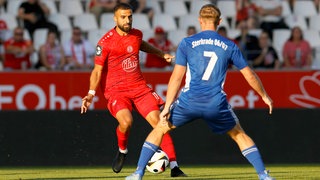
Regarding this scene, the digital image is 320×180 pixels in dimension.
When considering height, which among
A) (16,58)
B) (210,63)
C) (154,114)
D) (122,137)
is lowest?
(16,58)

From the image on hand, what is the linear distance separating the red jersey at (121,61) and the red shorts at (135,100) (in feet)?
0.19

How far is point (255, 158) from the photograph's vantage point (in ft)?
32.8

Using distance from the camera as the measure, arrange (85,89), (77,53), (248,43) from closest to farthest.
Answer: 1. (85,89)
2. (77,53)
3. (248,43)

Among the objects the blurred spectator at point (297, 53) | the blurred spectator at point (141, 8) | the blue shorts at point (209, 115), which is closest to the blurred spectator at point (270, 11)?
the blurred spectator at point (297, 53)

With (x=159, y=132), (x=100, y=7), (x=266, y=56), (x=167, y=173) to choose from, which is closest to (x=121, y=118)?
(x=167, y=173)

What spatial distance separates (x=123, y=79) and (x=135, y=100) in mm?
299

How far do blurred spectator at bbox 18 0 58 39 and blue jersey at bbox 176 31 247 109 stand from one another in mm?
9334

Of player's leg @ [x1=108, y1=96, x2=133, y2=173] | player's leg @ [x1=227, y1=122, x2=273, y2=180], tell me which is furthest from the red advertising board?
player's leg @ [x1=227, y1=122, x2=273, y2=180]

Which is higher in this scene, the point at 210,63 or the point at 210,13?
the point at 210,13

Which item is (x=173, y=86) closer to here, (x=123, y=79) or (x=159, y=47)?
(x=123, y=79)

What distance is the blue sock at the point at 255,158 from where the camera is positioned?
9.97 metres

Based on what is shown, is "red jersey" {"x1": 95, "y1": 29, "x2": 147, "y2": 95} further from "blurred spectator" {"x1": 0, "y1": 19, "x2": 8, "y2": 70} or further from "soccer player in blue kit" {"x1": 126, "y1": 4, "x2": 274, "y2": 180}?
"blurred spectator" {"x1": 0, "y1": 19, "x2": 8, "y2": 70}

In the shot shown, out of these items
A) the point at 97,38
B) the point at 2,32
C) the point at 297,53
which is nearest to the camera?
the point at 2,32

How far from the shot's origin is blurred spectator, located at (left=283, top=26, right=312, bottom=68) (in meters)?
18.4
